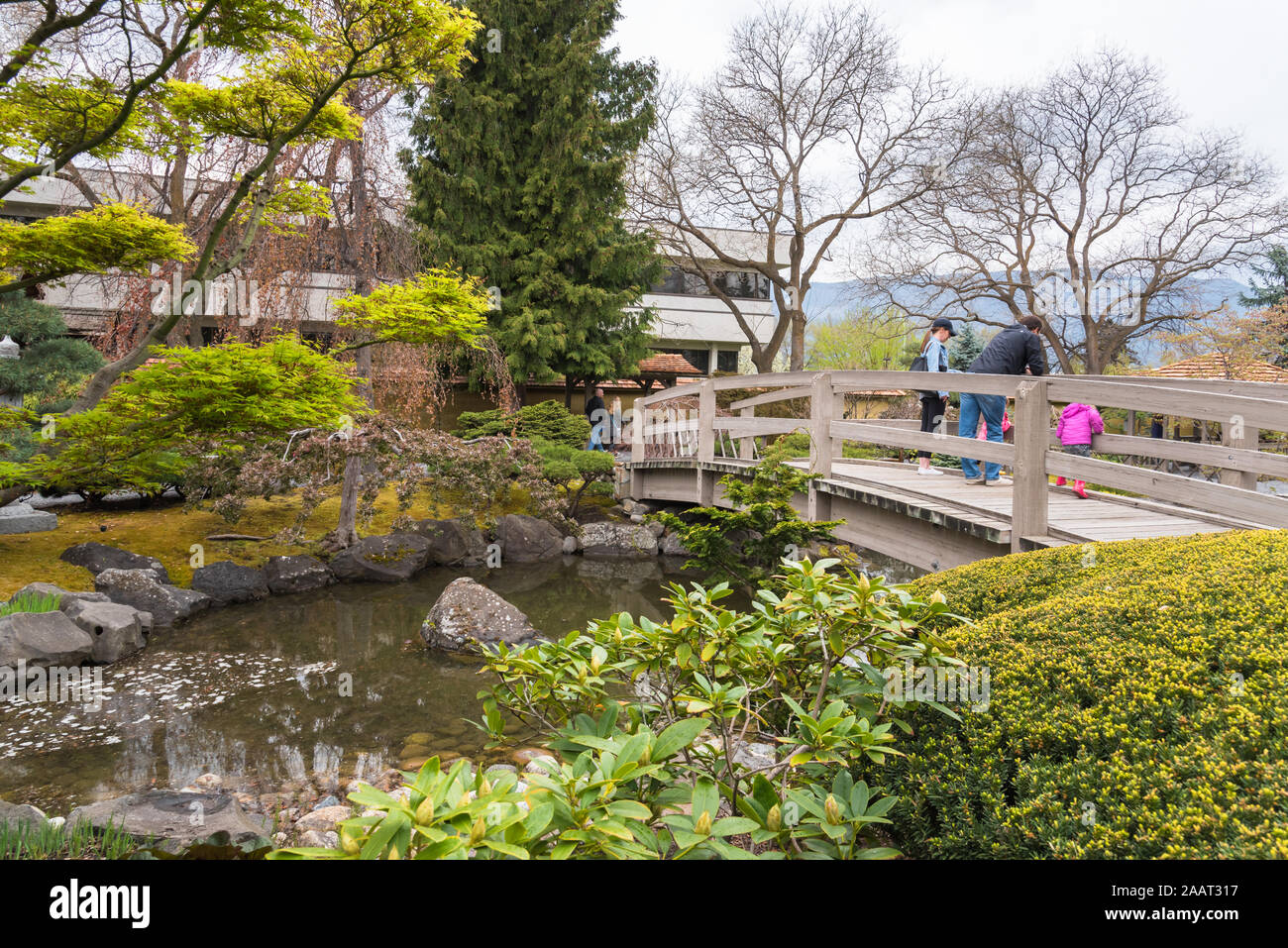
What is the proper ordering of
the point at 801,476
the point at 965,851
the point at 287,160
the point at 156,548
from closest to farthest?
the point at 965,851
the point at 801,476
the point at 156,548
the point at 287,160

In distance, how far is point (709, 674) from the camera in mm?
2773

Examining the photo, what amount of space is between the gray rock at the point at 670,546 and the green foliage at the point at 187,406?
5933 millimetres

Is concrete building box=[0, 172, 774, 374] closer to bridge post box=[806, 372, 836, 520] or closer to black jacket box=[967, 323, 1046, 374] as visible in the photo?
bridge post box=[806, 372, 836, 520]

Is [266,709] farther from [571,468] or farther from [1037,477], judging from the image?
[571,468]

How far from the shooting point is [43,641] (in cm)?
734

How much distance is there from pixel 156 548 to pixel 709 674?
35.7 feet

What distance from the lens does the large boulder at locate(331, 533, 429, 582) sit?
11461 millimetres

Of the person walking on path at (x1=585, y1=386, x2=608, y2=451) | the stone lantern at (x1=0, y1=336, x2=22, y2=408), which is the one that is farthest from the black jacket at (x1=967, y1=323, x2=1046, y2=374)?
the stone lantern at (x1=0, y1=336, x2=22, y2=408)

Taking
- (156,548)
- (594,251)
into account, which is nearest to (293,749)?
(156,548)

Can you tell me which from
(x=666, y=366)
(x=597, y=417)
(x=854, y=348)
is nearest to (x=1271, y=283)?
(x=854, y=348)

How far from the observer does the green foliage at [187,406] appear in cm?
847

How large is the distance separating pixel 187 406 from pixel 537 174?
11.2m
